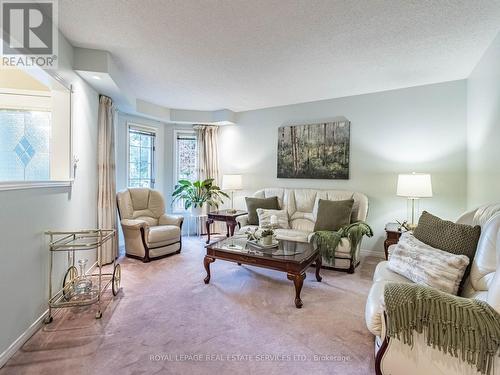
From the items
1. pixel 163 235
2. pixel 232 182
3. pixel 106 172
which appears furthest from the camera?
pixel 232 182

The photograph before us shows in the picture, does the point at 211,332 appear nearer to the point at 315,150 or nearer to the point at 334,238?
the point at 334,238

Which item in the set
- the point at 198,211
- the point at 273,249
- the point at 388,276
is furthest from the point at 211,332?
the point at 198,211

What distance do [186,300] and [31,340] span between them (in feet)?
3.98

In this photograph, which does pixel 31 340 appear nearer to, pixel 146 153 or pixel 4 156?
pixel 4 156

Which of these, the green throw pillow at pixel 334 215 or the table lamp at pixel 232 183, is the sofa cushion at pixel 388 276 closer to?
the green throw pillow at pixel 334 215

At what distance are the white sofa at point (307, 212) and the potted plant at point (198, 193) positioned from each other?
1037 mm

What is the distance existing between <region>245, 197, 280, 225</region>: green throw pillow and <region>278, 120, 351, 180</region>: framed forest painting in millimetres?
697

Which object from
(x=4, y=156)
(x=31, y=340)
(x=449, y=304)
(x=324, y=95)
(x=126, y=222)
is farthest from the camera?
(x=324, y=95)

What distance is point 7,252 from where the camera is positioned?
5.85 ft

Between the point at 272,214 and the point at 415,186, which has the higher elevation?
the point at 415,186

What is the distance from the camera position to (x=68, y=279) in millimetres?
2648

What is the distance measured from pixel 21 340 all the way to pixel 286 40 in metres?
3.38

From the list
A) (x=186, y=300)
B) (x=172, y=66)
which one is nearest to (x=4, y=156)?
(x=172, y=66)

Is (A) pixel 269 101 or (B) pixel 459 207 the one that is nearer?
(B) pixel 459 207
